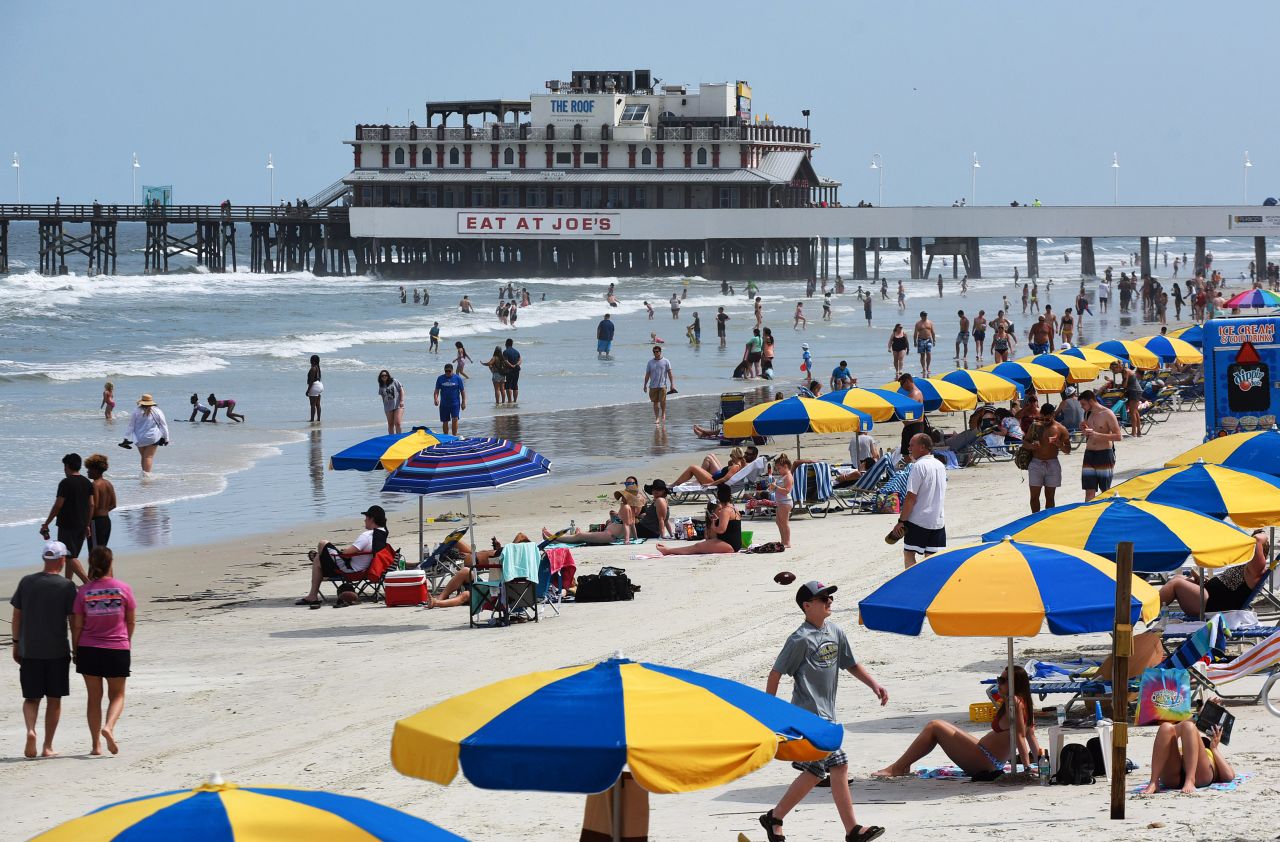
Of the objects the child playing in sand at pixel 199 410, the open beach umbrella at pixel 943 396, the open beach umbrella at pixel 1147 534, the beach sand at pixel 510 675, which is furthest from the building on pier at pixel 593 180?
the open beach umbrella at pixel 1147 534

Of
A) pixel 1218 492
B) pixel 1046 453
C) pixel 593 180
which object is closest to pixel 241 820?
pixel 1218 492

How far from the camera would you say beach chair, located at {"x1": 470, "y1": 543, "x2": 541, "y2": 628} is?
1162cm

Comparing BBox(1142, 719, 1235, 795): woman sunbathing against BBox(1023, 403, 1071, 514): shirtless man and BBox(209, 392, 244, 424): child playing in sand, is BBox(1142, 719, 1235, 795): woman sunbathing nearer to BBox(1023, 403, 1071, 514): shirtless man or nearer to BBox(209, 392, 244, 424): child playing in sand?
BBox(1023, 403, 1071, 514): shirtless man

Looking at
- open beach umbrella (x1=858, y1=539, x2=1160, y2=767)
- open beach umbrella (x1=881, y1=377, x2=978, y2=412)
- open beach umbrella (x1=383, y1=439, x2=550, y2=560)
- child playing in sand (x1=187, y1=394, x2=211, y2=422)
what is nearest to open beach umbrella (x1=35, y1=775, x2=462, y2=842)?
open beach umbrella (x1=858, y1=539, x2=1160, y2=767)

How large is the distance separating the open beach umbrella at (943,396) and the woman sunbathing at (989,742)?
37.5 feet

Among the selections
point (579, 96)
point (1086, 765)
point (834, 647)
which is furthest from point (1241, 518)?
point (579, 96)

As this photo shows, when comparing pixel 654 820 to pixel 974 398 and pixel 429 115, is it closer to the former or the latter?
pixel 974 398

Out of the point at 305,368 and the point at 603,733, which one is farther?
the point at 305,368

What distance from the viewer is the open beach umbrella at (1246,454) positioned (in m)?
11.0

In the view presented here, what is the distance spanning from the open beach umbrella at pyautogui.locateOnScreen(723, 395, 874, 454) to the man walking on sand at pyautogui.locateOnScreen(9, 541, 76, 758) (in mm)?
8547

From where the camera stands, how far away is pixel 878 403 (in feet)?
56.7

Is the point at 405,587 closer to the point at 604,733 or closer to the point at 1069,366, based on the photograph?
the point at 604,733

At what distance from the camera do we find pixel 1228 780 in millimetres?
6879

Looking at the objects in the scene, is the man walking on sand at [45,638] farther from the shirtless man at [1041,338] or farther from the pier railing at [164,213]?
the pier railing at [164,213]
